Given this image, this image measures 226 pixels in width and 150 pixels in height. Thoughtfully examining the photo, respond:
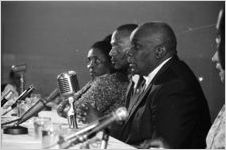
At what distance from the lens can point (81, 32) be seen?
20.0 ft

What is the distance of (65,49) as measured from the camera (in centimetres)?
614

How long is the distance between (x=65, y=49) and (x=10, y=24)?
96 centimetres

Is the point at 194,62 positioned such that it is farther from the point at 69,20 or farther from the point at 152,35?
the point at 152,35

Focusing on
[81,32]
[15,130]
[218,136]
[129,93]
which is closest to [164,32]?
[129,93]

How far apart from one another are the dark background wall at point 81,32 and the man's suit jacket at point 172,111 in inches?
118

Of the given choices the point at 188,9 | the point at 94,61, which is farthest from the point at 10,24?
the point at 94,61

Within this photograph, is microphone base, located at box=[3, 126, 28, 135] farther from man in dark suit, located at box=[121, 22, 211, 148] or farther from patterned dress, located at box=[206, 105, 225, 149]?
patterned dress, located at box=[206, 105, 225, 149]

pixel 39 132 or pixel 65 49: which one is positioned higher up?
pixel 65 49

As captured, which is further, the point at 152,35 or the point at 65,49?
the point at 65,49

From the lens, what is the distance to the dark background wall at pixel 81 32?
18.4 feet

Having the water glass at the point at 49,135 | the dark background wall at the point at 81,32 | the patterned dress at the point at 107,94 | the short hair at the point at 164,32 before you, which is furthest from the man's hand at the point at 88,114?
the dark background wall at the point at 81,32

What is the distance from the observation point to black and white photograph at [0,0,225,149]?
213cm

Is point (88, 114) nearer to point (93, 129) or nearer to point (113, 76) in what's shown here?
point (113, 76)

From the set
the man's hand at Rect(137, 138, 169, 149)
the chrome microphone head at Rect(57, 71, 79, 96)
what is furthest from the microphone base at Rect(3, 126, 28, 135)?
the man's hand at Rect(137, 138, 169, 149)
